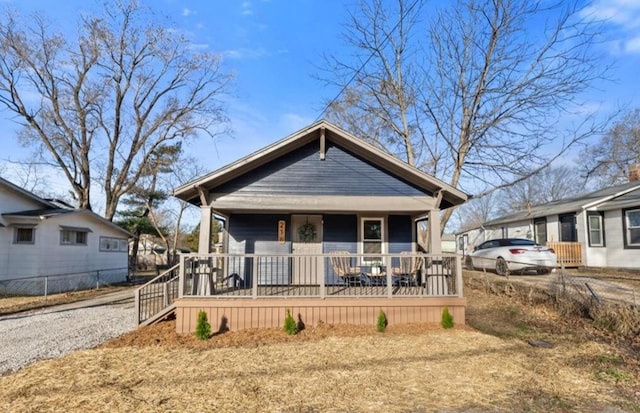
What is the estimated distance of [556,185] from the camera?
46125 mm

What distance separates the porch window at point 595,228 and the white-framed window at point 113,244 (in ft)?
77.0

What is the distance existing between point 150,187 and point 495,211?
50.3m

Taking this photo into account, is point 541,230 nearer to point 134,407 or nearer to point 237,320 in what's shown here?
point 237,320

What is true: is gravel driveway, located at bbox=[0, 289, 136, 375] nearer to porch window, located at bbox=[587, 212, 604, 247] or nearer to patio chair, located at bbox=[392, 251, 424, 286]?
patio chair, located at bbox=[392, 251, 424, 286]

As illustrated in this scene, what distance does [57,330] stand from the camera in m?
8.37

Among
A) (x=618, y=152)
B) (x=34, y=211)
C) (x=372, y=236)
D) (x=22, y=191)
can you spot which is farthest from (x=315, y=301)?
(x=618, y=152)

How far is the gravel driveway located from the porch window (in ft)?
58.5

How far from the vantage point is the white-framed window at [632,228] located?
47.2 ft

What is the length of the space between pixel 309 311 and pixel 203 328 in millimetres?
2122

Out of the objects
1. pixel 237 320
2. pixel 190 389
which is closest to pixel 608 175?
pixel 237 320

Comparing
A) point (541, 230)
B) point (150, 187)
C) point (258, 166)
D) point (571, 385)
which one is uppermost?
point (150, 187)

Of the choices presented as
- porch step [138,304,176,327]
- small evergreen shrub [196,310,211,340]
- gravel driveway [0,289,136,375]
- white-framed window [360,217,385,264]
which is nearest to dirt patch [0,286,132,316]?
gravel driveway [0,289,136,375]

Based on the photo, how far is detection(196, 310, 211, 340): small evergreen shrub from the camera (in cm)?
703

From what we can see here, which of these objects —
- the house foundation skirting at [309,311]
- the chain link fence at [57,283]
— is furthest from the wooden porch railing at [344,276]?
the chain link fence at [57,283]
